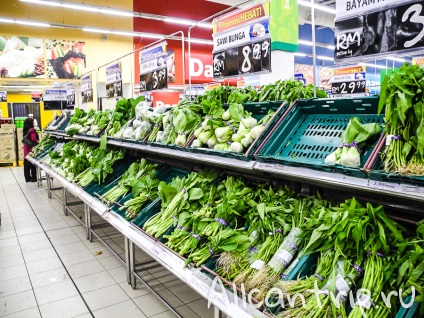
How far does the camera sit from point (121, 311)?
123 inches

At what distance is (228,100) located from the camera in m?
3.35

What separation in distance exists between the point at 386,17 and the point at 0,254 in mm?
4918

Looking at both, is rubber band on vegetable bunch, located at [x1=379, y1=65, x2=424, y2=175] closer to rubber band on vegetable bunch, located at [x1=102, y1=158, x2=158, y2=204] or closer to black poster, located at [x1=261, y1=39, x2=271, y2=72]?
black poster, located at [x1=261, y1=39, x2=271, y2=72]

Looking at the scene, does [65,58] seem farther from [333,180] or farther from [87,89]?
[333,180]

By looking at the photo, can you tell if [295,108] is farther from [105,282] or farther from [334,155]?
[105,282]

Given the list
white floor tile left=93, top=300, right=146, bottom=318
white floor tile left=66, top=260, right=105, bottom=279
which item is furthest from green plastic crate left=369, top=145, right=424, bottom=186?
white floor tile left=66, top=260, right=105, bottom=279

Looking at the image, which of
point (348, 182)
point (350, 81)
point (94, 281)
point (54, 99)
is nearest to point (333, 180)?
point (348, 182)

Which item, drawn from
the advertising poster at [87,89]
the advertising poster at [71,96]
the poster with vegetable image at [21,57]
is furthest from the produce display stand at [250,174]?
the poster with vegetable image at [21,57]

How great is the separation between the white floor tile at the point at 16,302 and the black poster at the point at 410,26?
3.61 m

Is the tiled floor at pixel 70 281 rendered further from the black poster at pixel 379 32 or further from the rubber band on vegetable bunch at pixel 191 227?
the black poster at pixel 379 32

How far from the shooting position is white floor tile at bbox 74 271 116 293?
3.58 metres

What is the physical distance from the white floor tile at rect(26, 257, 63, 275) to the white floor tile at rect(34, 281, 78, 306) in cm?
48

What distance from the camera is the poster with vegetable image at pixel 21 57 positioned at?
41.2 feet

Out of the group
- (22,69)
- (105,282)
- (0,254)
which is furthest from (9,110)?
(105,282)
